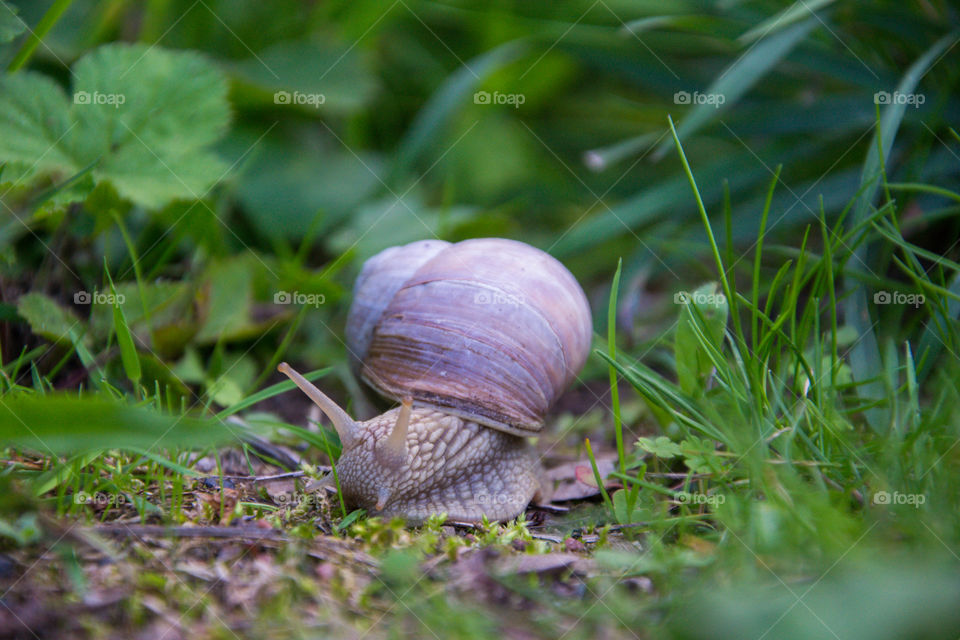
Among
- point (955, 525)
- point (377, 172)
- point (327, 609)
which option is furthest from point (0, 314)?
point (955, 525)

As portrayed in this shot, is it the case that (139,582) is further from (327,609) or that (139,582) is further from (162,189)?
(162,189)
